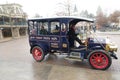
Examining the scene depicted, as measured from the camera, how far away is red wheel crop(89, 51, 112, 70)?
23.0 ft

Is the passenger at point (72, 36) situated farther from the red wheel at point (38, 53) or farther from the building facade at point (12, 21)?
the building facade at point (12, 21)

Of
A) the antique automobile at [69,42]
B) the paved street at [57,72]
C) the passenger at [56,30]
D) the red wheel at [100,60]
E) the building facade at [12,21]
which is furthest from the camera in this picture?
the building facade at [12,21]

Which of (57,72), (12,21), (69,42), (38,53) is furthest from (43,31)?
(12,21)

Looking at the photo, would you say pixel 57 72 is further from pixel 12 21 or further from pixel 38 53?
pixel 12 21

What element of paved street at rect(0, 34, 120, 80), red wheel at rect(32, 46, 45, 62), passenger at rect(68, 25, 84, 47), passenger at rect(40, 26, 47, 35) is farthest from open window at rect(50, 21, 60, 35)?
paved street at rect(0, 34, 120, 80)

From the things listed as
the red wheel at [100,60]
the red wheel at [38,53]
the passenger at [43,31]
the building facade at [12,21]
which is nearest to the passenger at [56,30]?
the passenger at [43,31]

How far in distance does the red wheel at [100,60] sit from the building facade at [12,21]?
27.3 metres

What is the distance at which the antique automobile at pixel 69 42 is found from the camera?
724 centimetres

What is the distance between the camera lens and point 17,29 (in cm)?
3750

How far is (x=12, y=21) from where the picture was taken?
37.1m

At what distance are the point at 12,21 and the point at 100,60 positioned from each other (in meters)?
32.6

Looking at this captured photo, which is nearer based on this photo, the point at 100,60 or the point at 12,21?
the point at 100,60

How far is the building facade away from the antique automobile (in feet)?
80.6

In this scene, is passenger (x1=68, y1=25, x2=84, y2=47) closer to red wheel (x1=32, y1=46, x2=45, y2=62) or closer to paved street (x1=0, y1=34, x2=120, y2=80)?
paved street (x1=0, y1=34, x2=120, y2=80)
